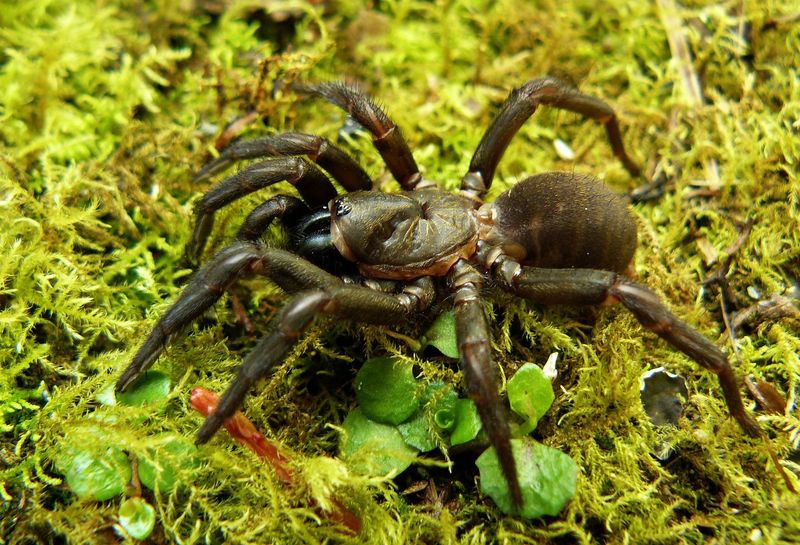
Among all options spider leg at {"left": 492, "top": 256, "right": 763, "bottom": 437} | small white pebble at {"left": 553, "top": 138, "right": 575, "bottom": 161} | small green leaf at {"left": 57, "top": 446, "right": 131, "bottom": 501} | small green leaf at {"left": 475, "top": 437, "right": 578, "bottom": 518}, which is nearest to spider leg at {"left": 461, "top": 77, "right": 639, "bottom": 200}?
small white pebble at {"left": 553, "top": 138, "right": 575, "bottom": 161}

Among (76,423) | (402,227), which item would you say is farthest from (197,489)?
(402,227)

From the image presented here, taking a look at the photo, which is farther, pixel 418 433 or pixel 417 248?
pixel 417 248

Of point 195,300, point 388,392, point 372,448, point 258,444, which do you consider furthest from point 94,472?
point 388,392

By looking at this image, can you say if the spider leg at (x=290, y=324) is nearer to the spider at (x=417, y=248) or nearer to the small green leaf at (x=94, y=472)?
Answer: the spider at (x=417, y=248)

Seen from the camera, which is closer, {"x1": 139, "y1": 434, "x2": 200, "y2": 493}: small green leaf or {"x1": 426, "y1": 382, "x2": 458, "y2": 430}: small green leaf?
{"x1": 139, "y1": 434, "x2": 200, "y2": 493}: small green leaf

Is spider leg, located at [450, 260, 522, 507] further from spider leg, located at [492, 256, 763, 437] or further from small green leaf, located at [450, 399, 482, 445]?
spider leg, located at [492, 256, 763, 437]

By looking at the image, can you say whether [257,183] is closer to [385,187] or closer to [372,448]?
[385,187]
